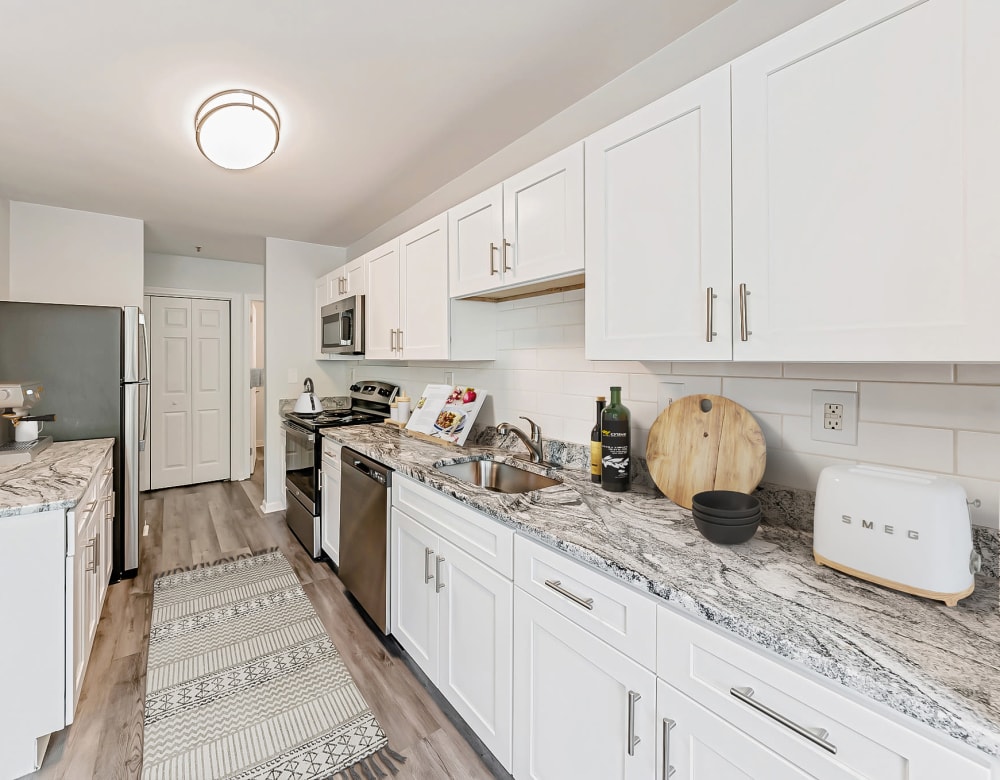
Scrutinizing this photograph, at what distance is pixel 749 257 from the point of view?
3.71 feet

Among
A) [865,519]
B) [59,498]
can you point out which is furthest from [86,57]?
[865,519]

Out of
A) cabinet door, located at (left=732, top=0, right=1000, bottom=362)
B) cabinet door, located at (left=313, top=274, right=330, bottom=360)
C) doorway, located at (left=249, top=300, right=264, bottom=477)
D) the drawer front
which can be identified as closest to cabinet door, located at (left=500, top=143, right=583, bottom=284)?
cabinet door, located at (left=732, top=0, right=1000, bottom=362)

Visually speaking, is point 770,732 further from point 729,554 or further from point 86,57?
point 86,57

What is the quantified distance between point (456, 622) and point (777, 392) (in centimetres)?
131

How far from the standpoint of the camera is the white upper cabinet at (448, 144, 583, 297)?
1.62m

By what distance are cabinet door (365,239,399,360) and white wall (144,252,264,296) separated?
2.73 meters

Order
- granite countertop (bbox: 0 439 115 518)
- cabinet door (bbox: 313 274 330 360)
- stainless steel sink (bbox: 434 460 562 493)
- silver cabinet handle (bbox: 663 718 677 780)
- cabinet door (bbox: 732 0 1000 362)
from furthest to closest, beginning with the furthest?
cabinet door (bbox: 313 274 330 360), stainless steel sink (bbox: 434 460 562 493), granite countertop (bbox: 0 439 115 518), silver cabinet handle (bbox: 663 718 677 780), cabinet door (bbox: 732 0 1000 362)

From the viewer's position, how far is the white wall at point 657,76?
1.41 m

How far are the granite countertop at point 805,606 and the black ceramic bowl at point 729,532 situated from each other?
0.09 feet

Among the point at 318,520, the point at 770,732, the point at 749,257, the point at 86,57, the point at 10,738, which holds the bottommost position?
the point at 10,738

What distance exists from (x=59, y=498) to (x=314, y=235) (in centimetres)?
294

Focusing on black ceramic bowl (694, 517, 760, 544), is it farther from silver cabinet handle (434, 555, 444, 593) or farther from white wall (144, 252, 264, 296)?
white wall (144, 252, 264, 296)

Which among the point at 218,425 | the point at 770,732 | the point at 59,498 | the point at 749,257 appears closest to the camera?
the point at 770,732

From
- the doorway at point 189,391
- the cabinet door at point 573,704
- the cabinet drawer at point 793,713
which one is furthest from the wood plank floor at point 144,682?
the doorway at point 189,391
